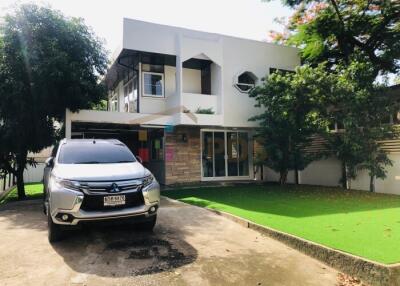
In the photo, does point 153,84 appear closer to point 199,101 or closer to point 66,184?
point 199,101

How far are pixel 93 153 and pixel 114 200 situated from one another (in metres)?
1.63

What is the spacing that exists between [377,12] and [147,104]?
1043 cm

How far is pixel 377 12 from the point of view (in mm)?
13023

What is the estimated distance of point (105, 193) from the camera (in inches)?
196

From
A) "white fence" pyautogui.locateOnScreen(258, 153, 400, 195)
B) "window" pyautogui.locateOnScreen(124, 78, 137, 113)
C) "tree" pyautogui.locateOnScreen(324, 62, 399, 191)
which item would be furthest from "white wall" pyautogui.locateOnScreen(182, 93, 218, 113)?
"tree" pyautogui.locateOnScreen(324, 62, 399, 191)

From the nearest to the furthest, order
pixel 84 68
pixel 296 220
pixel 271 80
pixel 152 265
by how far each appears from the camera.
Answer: pixel 152 265
pixel 296 220
pixel 84 68
pixel 271 80

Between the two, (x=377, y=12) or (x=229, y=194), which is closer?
(x=229, y=194)

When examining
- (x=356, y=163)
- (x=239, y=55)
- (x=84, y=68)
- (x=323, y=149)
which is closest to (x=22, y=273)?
(x=84, y=68)

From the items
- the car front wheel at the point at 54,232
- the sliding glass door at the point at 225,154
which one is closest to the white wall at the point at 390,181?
the sliding glass door at the point at 225,154

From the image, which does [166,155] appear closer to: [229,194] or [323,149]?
[229,194]

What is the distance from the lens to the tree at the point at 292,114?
1145 cm

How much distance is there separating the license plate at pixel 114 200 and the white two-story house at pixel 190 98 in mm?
7547

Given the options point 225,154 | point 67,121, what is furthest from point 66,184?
point 225,154

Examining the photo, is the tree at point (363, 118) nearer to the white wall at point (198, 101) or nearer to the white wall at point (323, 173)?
the white wall at point (323, 173)
